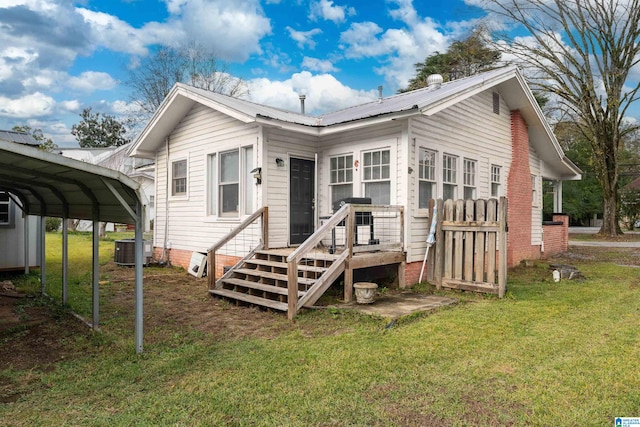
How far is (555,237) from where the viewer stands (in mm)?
14688

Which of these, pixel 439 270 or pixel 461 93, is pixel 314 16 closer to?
pixel 461 93

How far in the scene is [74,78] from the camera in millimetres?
28188

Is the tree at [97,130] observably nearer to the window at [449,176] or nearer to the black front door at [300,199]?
the black front door at [300,199]

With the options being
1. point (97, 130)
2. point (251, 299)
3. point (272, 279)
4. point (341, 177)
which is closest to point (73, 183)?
point (251, 299)

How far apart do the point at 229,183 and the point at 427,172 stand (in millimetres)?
4591

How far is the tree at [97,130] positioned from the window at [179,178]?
43.9 metres

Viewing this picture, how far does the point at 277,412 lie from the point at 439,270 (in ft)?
18.6

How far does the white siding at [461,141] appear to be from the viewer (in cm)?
834

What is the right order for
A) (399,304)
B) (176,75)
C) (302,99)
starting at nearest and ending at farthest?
1. (399,304)
2. (302,99)
3. (176,75)

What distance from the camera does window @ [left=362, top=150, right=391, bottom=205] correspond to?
8516mm

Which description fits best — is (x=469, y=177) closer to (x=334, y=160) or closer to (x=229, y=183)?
(x=334, y=160)

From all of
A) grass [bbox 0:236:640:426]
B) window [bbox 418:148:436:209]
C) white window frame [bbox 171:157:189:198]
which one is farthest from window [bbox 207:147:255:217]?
grass [bbox 0:236:640:426]

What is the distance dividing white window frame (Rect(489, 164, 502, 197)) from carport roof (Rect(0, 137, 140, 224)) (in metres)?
9.25

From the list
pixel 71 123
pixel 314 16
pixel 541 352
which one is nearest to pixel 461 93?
pixel 541 352
